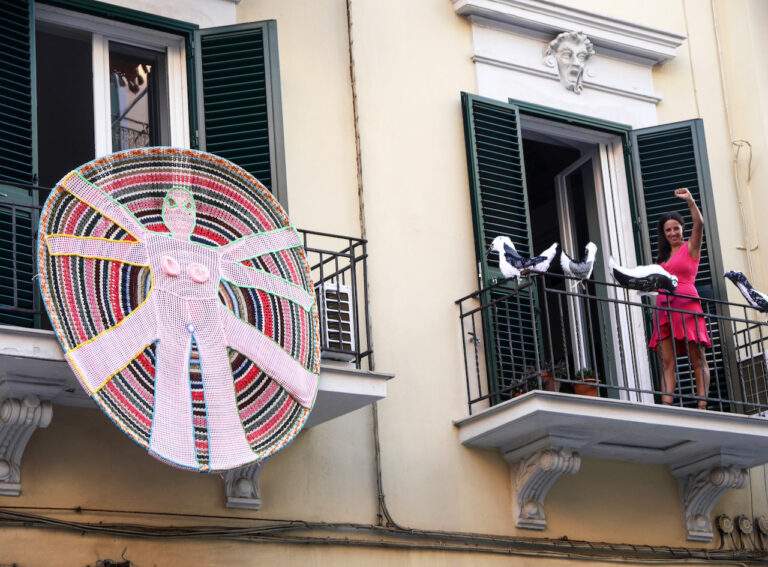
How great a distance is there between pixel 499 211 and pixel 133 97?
2.69 m

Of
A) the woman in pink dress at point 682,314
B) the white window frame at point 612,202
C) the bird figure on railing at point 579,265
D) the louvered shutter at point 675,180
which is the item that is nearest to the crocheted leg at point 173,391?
the bird figure on railing at point 579,265

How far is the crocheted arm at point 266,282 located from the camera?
8.41 m

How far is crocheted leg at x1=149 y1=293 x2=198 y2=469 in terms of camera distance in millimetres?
7668

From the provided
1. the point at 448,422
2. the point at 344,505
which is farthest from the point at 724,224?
the point at 344,505

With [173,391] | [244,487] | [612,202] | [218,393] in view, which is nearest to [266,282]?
[218,393]

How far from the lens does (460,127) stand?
1055cm

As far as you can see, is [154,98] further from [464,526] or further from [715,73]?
[715,73]

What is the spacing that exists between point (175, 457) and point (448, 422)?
8.38 feet

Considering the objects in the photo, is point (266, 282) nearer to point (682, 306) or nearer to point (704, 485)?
point (682, 306)

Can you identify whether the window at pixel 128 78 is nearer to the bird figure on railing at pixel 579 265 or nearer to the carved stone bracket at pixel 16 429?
the carved stone bracket at pixel 16 429

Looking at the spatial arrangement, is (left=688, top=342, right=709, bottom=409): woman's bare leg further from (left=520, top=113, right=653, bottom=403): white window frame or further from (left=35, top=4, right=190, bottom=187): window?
(left=35, top=4, right=190, bottom=187): window

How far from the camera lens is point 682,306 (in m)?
10.2

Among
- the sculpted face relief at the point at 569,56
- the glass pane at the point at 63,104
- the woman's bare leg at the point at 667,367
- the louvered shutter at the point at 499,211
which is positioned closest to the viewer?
the woman's bare leg at the point at 667,367

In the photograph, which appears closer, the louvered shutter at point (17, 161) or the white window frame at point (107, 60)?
the louvered shutter at point (17, 161)
